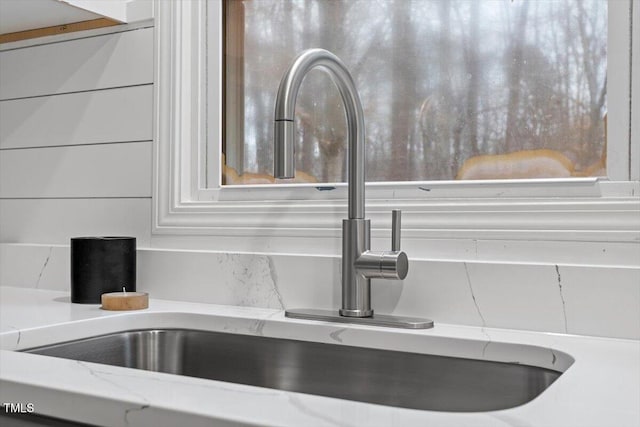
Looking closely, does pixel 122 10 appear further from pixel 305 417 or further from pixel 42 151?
pixel 305 417

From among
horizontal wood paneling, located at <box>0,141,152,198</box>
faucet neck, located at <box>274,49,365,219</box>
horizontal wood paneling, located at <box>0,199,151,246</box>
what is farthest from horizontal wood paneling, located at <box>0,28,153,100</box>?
faucet neck, located at <box>274,49,365,219</box>

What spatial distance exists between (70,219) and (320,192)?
63 centimetres

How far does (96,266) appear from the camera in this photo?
1299mm

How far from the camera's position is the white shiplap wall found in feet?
4.82

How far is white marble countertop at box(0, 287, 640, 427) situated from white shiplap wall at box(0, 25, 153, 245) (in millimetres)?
393

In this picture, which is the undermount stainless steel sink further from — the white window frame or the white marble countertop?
the white window frame

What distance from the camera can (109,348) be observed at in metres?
1.14

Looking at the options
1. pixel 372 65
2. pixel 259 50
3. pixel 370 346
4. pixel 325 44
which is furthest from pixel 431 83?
pixel 370 346

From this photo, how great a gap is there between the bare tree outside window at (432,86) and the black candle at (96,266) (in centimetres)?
27

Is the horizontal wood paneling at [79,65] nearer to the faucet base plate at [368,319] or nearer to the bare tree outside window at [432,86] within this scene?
the bare tree outside window at [432,86]

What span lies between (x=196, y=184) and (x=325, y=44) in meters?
0.39

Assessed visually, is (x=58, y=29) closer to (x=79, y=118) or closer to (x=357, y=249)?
(x=79, y=118)

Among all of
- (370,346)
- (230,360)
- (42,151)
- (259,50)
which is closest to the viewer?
(370,346)

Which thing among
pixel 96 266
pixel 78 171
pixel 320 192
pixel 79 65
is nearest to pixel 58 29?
pixel 79 65
